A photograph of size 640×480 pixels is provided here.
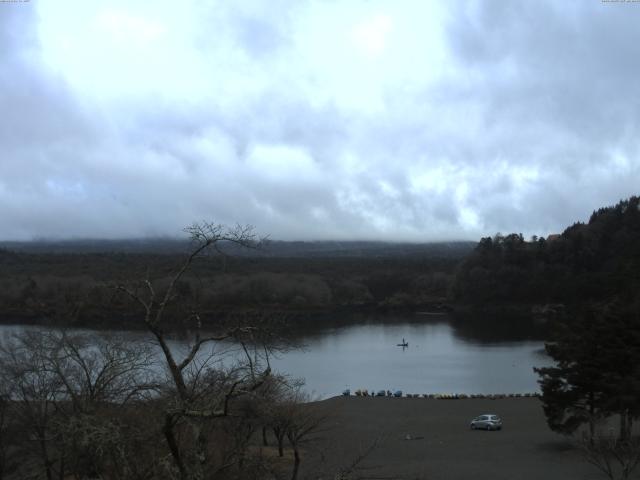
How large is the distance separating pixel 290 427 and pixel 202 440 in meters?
11.5

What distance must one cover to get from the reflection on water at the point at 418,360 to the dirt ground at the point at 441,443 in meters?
4.99

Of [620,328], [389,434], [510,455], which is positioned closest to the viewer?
[620,328]

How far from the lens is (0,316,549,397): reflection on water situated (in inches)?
1444


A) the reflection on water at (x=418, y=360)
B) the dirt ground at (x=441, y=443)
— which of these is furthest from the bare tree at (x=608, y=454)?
the reflection on water at (x=418, y=360)

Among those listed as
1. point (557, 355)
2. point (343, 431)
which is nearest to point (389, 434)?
point (343, 431)

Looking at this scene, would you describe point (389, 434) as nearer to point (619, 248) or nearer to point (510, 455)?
point (510, 455)

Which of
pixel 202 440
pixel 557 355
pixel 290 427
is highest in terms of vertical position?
pixel 202 440

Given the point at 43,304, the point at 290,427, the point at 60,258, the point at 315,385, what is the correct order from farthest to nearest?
1. the point at 60,258
2. the point at 43,304
3. the point at 315,385
4. the point at 290,427

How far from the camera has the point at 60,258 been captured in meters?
98.7

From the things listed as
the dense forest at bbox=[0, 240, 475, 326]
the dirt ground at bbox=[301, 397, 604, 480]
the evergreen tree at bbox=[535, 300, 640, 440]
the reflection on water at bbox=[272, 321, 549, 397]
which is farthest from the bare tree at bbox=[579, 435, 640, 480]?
the dense forest at bbox=[0, 240, 475, 326]

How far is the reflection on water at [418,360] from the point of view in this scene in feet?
120

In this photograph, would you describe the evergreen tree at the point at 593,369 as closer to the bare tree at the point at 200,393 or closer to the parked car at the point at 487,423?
the parked car at the point at 487,423

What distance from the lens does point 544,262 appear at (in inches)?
3312

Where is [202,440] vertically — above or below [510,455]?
above
